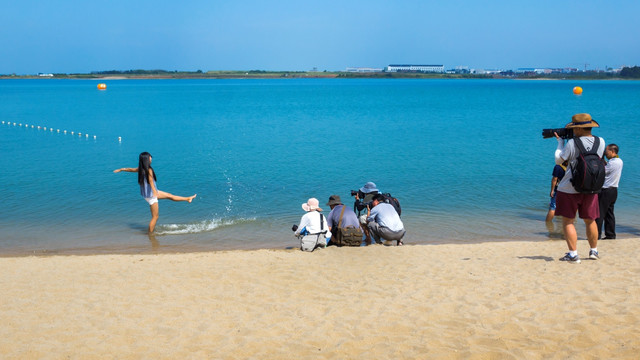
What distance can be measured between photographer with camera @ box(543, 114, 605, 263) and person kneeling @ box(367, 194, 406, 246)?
10.2 ft

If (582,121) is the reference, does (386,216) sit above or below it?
below

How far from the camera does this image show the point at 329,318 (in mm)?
6355

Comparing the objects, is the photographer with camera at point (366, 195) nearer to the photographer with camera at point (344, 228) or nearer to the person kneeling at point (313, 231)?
the photographer with camera at point (344, 228)

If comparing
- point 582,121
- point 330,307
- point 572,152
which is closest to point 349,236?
point 330,307

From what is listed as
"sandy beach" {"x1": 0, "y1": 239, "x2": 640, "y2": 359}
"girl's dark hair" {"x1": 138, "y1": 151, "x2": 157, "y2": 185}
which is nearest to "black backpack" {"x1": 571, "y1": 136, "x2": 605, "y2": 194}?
"sandy beach" {"x1": 0, "y1": 239, "x2": 640, "y2": 359}

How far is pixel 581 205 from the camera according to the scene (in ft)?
24.9

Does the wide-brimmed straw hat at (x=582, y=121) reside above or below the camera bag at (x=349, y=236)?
above

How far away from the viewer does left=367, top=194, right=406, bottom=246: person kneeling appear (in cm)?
1019

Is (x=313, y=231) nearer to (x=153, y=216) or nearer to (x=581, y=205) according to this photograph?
(x=581, y=205)

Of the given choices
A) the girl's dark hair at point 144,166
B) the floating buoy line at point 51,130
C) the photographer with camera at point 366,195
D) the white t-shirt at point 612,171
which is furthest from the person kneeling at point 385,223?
the floating buoy line at point 51,130

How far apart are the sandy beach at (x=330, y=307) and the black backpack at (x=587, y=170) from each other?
119cm

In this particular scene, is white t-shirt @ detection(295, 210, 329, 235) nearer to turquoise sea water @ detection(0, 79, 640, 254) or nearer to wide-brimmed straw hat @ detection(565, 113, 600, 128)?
turquoise sea water @ detection(0, 79, 640, 254)

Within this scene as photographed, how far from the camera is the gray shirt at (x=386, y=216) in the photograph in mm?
10188

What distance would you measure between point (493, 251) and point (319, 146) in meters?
19.7
